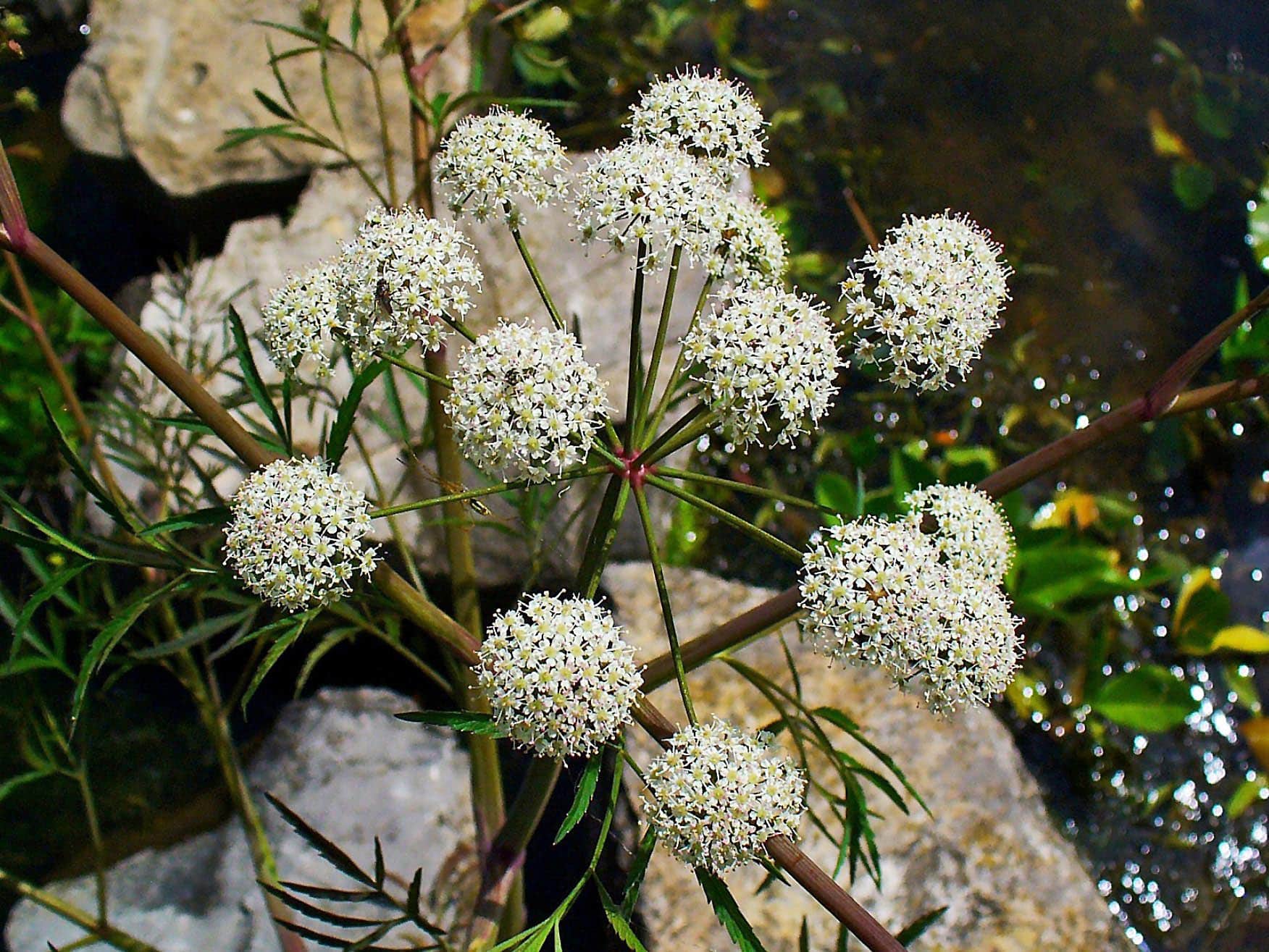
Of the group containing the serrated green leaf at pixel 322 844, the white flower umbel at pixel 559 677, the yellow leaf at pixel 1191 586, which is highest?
the yellow leaf at pixel 1191 586

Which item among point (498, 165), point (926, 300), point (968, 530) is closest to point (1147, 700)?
point (968, 530)

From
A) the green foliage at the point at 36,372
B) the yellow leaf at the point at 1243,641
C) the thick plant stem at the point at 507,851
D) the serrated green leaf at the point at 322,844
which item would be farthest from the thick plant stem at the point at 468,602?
the yellow leaf at the point at 1243,641

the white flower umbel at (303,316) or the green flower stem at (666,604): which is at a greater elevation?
the white flower umbel at (303,316)

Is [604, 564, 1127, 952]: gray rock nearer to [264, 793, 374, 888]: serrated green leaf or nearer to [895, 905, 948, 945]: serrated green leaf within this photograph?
[895, 905, 948, 945]: serrated green leaf

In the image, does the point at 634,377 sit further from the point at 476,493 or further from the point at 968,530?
the point at 968,530

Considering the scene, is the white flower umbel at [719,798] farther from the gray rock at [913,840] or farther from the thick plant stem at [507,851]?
the gray rock at [913,840]

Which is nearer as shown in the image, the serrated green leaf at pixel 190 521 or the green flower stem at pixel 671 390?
the serrated green leaf at pixel 190 521

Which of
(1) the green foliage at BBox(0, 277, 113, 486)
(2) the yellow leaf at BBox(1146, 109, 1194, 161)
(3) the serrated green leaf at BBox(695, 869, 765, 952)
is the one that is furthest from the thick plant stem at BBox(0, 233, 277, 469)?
(2) the yellow leaf at BBox(1146, 109, 1194, 161)
